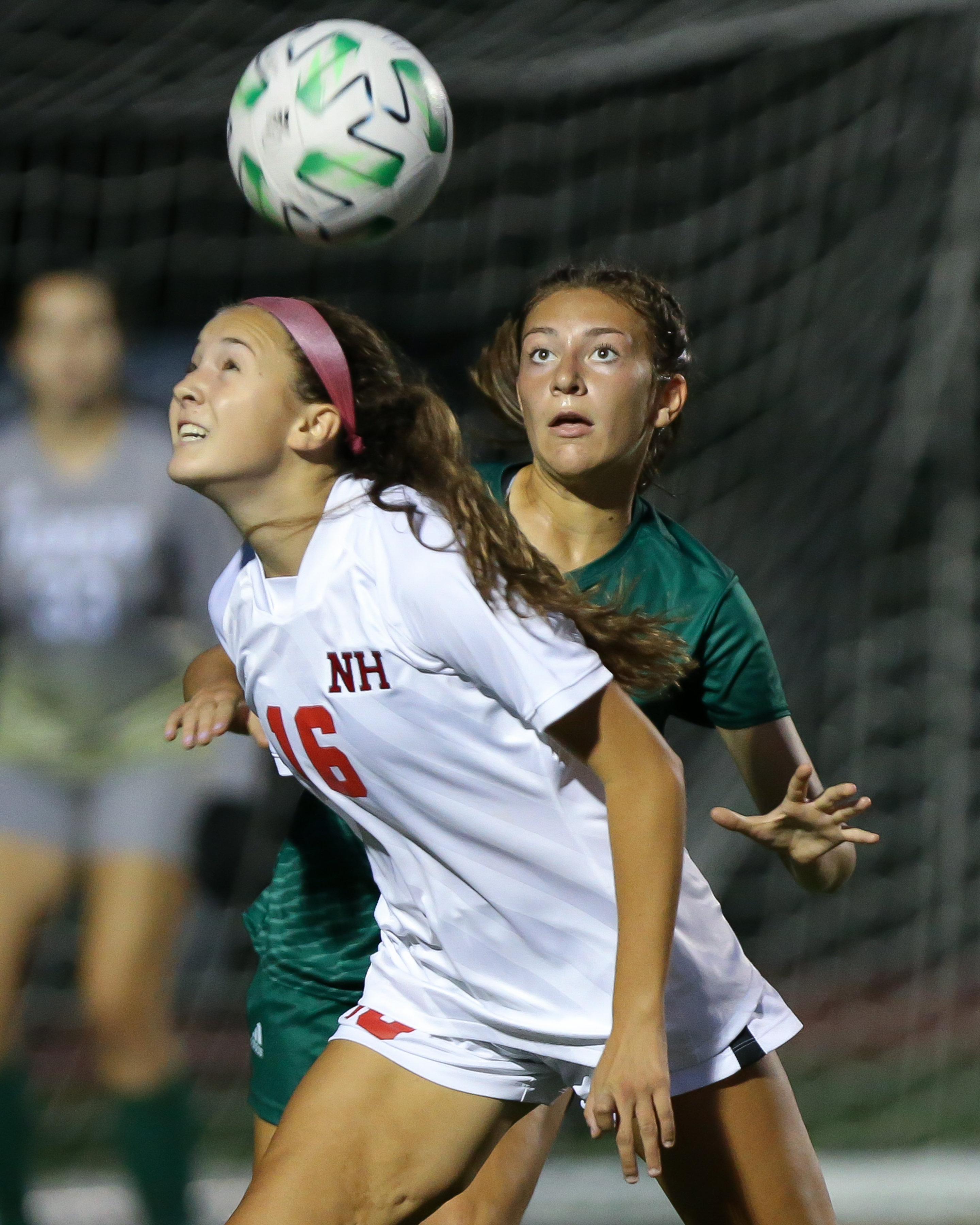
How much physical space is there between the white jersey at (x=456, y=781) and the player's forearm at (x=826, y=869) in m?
0.17

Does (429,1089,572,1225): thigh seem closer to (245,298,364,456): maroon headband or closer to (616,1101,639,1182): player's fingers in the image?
(616,1101,639,1182): player's fingers

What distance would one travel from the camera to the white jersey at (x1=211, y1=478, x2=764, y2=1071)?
5.92 ft

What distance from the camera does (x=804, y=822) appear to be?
6.46ft

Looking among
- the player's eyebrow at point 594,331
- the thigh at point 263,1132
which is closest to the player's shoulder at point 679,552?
the player's eyebrow at point 594,331

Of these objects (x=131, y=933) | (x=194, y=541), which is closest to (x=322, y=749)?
(x=131, y=933)

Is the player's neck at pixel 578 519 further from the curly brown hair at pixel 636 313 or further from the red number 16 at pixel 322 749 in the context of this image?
the red number 16 at pixel 322 749

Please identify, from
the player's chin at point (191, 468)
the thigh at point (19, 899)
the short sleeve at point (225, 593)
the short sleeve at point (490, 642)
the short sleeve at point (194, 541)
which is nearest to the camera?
the short sleeve at point (490, 642)

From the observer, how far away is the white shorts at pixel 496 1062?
75.7 inches

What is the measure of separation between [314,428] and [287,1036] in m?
0.93

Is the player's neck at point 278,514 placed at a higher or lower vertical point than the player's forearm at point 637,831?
higher

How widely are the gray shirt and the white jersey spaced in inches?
45.1

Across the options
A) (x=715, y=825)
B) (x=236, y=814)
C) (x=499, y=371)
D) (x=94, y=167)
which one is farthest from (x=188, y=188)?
(x=499, y=371)

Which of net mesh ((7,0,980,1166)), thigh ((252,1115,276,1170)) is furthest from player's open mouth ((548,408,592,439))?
net mesh ((7,0,980,1166))

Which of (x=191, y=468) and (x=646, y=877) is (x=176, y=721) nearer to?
(x=191, y=468)
